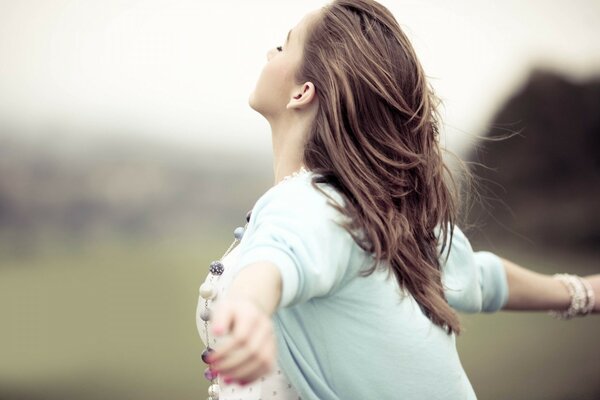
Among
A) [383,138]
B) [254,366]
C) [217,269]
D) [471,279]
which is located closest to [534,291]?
[471,279]

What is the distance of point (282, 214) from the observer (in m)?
0.79

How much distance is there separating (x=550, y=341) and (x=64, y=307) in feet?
6.93

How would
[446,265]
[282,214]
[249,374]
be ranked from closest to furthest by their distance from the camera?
1. [249,374]
2. [282,214]
3. [446,265]

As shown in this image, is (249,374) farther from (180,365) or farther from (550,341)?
(550,341)

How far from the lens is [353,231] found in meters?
0.83

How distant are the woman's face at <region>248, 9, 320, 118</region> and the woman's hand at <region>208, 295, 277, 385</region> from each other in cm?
55

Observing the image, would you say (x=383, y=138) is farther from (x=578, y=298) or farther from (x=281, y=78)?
(x=578, y=298)

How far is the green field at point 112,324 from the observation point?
2.68 metres

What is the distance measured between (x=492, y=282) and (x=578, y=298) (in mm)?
215

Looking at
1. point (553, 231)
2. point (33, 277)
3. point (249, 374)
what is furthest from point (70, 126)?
point (249, 374)

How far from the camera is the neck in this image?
3.36 ft

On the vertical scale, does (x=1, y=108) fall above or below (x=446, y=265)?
above

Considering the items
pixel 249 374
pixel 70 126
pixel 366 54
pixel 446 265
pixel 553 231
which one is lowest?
pixel 249 374

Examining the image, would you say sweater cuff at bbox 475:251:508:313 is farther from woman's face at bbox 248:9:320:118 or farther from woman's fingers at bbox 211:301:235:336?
woman's fingers at bbox 211:301:235:336
